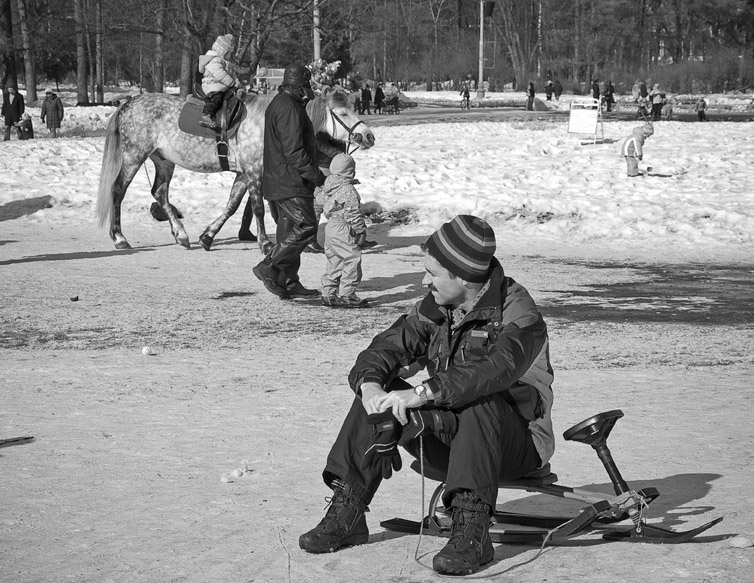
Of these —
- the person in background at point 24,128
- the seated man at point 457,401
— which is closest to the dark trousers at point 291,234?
the seated man at point 457,401

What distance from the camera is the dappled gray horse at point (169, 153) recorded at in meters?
12.2

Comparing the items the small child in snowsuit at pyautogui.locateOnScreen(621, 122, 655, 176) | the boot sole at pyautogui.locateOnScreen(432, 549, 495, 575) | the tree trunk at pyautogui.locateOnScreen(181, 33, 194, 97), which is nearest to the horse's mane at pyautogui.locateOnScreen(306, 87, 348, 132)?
the small child in snowsuit at pyautogui.locateOnScreen(621, 122, 655, 176)

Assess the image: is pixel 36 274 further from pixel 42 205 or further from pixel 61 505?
pixel 61 505

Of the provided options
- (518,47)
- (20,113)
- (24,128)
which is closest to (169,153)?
(24,128)

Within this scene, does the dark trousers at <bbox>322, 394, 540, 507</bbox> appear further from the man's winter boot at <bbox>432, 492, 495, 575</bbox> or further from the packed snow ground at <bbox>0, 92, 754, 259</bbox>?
the packed snow ground at <bbox>0, 92, 754, 259</bbox>

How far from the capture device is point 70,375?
6.89m

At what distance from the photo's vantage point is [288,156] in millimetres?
9625

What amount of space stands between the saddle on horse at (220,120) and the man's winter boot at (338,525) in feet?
28.7

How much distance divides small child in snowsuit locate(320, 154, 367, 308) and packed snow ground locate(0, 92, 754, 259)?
4905mm

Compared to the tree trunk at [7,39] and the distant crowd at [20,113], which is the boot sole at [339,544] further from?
the tree trunk at [7,39]

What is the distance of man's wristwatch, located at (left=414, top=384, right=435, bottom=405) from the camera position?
3.73m

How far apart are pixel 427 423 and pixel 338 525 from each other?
521 mm

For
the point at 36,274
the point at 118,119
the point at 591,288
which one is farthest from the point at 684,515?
the point at 118,119

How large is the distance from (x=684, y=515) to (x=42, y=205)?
Result: 13.7 metres
